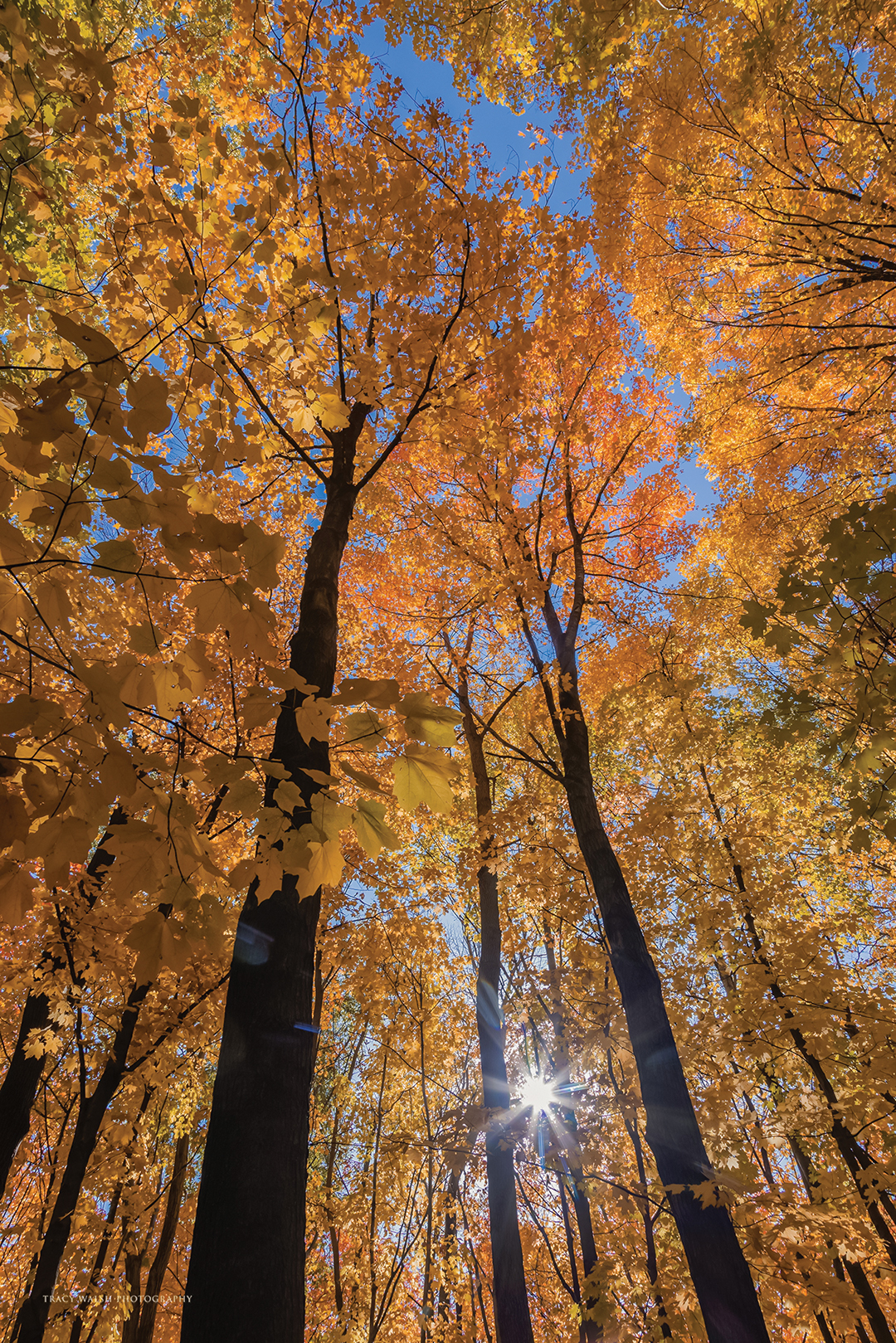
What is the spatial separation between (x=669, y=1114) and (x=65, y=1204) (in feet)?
16.1

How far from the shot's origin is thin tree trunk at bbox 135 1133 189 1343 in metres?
7.58

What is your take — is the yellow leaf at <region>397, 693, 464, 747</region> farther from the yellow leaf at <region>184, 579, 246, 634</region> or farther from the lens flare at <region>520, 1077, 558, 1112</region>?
the lens flare at <region>520, 1077, 558, 1112</region>

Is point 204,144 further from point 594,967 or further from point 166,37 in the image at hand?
point 594,967

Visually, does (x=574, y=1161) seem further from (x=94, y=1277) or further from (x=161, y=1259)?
(x=161, y=1259)

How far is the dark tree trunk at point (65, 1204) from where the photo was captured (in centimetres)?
441

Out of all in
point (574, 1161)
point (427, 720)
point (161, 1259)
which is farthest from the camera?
point (161, 1259)

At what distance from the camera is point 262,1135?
1.66 metres

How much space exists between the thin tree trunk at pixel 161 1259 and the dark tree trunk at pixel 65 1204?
11.2ft

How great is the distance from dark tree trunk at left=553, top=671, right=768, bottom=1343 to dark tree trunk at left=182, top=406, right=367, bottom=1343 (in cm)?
316

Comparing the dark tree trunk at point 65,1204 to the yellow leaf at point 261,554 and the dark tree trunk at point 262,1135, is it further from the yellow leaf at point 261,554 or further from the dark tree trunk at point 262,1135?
the yellow leaf at point 261,554

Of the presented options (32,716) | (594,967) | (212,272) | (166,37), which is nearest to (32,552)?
(32,716)

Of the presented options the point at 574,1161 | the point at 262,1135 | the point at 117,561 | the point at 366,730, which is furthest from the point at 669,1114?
the point at 117,561

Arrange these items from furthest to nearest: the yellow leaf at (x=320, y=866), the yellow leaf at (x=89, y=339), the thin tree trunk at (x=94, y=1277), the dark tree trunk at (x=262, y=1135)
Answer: the thin tree trunk at (x=94, y=1277) < the dark tree trunk at (x=262, y=1135) < the yellow leaf at (x=320, y=866) < the yellow leaf at (x=89, y=339)

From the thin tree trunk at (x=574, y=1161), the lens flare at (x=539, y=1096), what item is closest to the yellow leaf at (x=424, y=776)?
the thin tree trunk at (x=574, y=1161)
